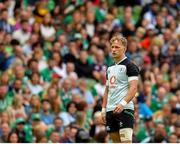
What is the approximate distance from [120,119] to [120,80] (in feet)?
1.85

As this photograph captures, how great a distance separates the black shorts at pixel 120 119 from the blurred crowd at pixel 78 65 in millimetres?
4291

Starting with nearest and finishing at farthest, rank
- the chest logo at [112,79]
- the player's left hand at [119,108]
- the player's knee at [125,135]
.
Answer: the player's left hand at [119,108], the player's knee at [125,135], the chest logo at [112,79]

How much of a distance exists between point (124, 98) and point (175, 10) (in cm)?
1117

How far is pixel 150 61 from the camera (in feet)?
66.3

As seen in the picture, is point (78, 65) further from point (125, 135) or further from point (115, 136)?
point (125, 135)

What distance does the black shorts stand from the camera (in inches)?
452

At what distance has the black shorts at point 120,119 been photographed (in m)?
11.5

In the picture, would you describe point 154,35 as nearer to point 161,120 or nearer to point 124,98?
point 161,120

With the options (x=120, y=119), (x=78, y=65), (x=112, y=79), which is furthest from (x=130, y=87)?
(x=78, y=65)

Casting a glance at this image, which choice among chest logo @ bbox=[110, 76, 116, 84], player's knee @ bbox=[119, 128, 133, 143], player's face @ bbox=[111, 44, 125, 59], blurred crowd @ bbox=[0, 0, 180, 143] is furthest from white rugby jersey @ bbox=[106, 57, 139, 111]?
blurred crowd @ bbox=[0, 0, 180, 143]

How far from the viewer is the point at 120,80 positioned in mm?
11547

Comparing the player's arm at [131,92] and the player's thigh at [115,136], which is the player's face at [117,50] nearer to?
the player's arm at [131,92]

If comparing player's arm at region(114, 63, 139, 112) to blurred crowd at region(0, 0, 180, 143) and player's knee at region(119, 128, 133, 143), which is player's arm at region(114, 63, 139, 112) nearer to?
player's knee at region(119, 128, 133, 143)

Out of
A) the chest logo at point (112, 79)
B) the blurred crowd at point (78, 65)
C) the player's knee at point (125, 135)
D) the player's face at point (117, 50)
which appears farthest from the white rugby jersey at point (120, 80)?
the blurred crowd at point (78, 65)
